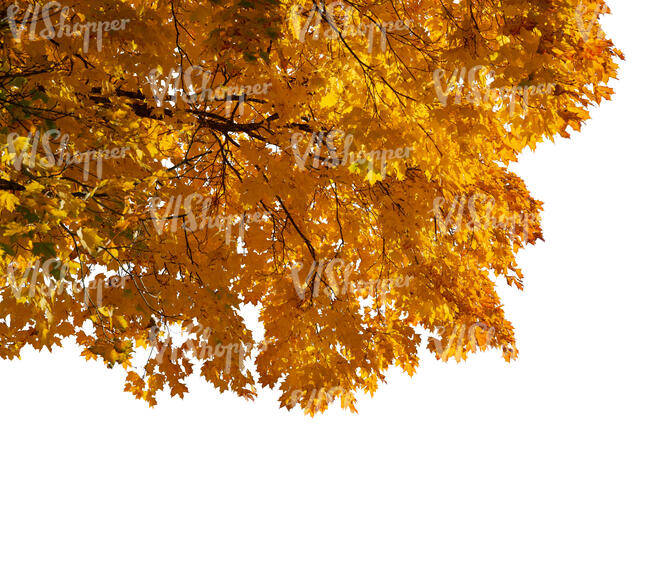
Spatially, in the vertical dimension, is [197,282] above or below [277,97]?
below

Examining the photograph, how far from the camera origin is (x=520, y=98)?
5641mm

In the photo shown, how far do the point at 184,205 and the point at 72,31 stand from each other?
8.37 feet

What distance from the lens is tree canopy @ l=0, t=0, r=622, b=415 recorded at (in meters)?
5.09

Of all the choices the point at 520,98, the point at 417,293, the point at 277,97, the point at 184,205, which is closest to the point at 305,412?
the point at 417,293

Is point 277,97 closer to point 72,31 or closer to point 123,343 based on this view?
point 72,31

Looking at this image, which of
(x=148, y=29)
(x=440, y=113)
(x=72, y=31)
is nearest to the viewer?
(x=148, y=29)

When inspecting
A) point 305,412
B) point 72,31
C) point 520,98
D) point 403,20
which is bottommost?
point 305,412

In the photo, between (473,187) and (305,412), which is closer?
(473,187)

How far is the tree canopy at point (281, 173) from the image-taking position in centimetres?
509

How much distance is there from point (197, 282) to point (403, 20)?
11.7ft

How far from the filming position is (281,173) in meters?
6.79

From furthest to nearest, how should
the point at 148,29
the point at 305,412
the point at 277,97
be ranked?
the point at 305,412 → the point at 277,97 → the point at 148,29

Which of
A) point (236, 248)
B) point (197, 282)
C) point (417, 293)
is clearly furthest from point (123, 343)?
point (417, 293)

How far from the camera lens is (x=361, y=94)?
635cm
